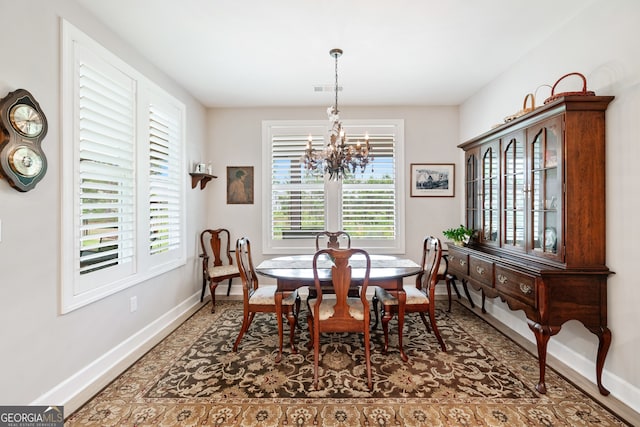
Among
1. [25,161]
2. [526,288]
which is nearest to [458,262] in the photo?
[526,288]

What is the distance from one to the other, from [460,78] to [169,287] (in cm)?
410

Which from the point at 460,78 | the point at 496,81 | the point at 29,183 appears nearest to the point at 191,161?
the point at 29,183

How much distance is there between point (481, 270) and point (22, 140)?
344 cm

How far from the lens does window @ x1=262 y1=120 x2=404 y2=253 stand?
4410mm

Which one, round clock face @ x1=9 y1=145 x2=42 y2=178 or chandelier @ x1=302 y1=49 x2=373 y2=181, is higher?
chandelier @ x1=302 y1=49 x2=373 y2=181

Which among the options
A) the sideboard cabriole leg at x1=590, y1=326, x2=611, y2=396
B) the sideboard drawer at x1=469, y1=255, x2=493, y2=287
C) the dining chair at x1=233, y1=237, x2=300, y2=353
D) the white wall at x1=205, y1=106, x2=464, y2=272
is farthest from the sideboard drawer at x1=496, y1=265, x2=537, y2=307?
the white wall at x1=205, y1=106, x2=464, y2=272

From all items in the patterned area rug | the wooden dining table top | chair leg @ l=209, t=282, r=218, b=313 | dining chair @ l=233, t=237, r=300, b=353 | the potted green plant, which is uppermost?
the potted green plant

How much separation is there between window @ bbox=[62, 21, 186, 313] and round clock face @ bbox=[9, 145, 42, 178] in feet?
0.73

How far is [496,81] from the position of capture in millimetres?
3494

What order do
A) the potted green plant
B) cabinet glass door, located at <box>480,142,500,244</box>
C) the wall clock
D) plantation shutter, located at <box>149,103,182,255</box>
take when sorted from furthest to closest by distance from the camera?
the potted green plant, plantation shutter, located at <box>149,103,182,255</box>, cabinet glass door, located at <box>480,142,500,244</box>, the wall clock

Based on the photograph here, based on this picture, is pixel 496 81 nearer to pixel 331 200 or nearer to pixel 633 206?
pixel 633 206

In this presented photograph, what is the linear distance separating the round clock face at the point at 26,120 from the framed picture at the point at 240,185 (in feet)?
8.69

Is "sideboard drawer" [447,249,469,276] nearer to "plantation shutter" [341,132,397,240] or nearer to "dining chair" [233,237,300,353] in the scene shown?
"plantation shutter" [341,132,397,240]

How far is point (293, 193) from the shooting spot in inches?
176
